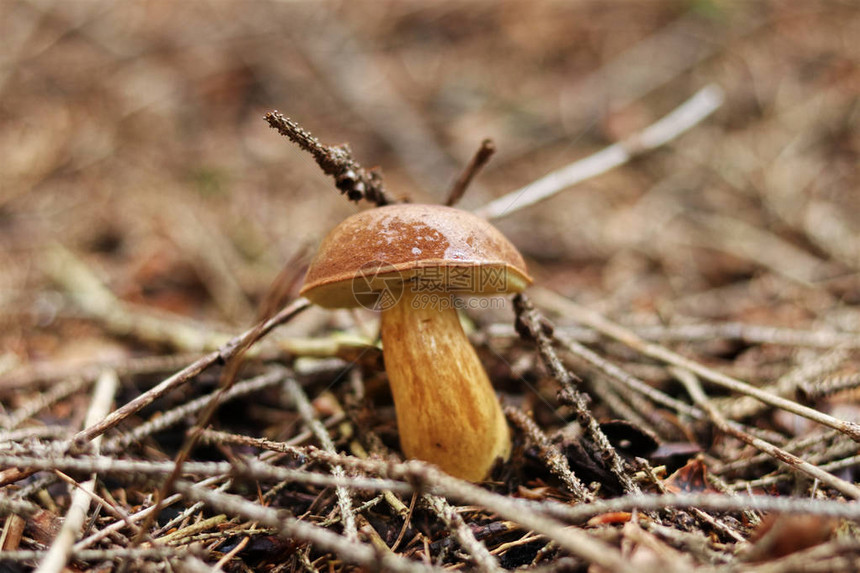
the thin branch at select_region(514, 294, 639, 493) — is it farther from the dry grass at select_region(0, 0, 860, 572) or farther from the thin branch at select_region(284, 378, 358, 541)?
the thin branch at select_region(284, 378, 358, 541)

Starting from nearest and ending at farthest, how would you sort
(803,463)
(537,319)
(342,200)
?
(803,463)
(537,319)
(342,200)

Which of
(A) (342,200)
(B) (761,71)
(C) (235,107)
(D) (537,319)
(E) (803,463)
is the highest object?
(C) (235,107)

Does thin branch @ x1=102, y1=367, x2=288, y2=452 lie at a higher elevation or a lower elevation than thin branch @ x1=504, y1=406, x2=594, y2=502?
higher

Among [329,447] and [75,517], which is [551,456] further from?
[75,517]

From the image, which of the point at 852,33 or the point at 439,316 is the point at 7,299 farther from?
the point at 852,33

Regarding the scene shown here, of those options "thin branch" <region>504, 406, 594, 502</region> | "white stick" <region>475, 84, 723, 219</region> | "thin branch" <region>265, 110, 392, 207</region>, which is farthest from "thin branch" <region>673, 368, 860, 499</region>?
"thin branch" <region>265, 110, 392, 207</region>

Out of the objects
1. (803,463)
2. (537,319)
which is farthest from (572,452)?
(803,463)

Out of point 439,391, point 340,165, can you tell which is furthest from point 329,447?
point 340,165

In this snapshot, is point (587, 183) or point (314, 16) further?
point (314, 16)
